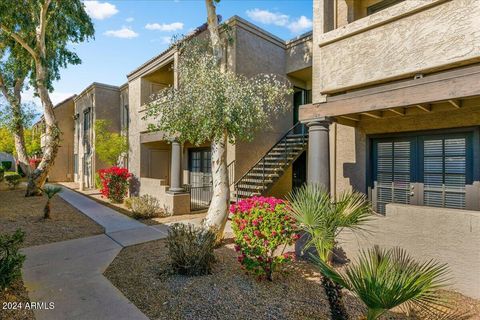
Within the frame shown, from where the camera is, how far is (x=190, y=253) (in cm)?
505

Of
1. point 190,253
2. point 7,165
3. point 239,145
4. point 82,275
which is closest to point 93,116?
point 239,145

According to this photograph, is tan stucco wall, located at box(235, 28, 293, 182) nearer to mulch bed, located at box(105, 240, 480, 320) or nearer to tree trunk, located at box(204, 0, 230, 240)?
tree trunk, located at box(204, 0, 230, 240)

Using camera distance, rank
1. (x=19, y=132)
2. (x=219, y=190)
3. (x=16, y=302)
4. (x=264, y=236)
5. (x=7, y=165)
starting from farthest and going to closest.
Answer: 1. (x=7, y=165)
2. (x=19, y=132)
3. (x=219, y=190)
4. (x=264, y=236)
5. (x=16, y=302)

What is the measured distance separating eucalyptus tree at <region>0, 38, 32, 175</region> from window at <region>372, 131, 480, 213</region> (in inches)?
780

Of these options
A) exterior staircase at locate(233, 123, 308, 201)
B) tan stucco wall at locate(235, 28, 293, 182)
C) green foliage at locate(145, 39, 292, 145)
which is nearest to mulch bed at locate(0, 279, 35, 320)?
green foliage at locate(145, 39, 292, 145)

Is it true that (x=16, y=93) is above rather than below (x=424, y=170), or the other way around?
above

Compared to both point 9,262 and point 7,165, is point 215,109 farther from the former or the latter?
point 7,165

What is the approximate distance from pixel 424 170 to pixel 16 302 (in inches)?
318

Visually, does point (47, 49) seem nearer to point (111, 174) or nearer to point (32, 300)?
point (111, 174)

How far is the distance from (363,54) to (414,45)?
951 millimetres

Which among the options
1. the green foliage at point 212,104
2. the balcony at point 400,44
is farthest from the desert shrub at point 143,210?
the balcony at point 400,44

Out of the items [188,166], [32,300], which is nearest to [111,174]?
[188,166]

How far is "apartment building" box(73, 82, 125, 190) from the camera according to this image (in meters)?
19.3

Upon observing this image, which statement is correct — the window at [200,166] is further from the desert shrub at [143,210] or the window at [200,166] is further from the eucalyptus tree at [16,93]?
the eucalyptus tree at [16,93]
